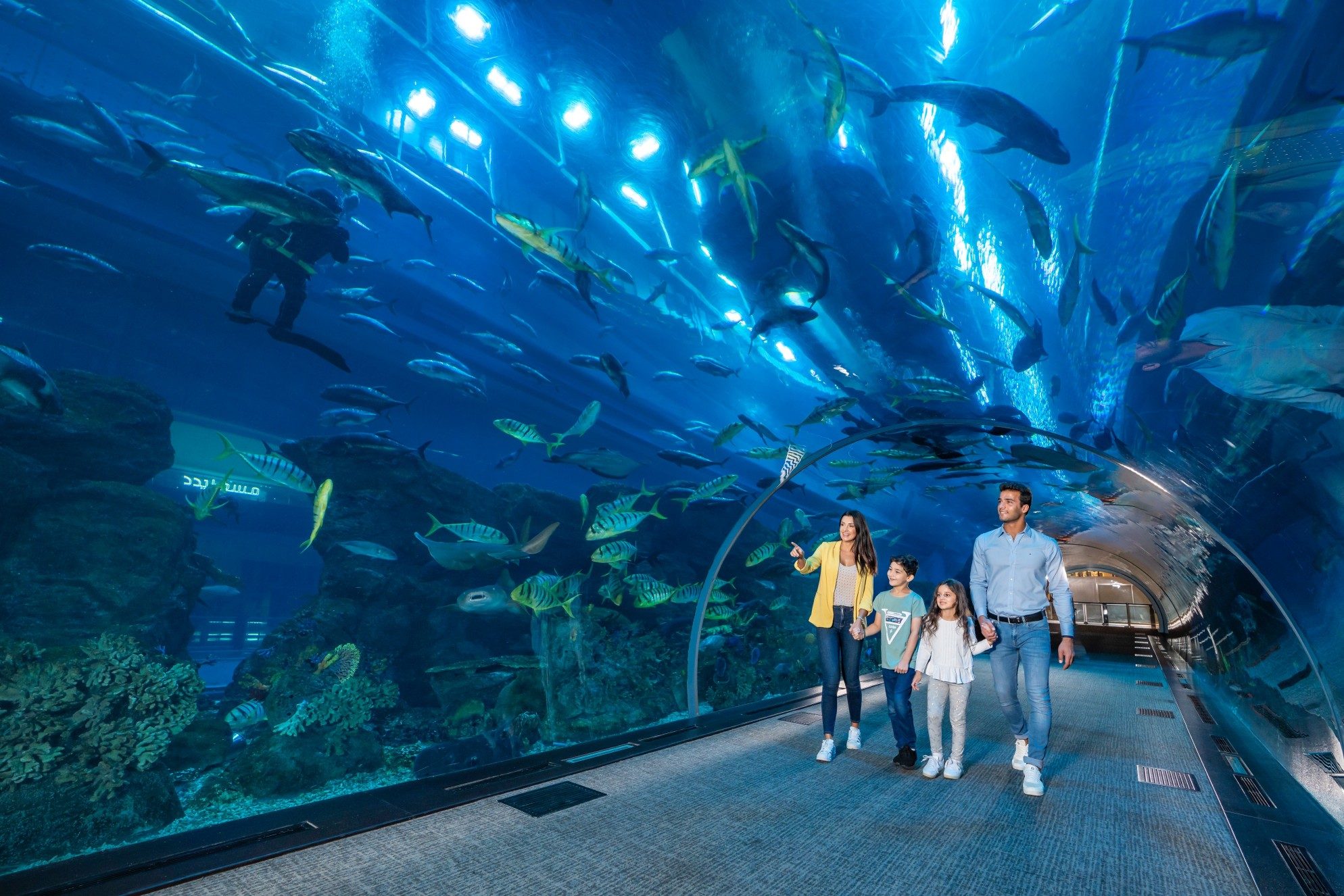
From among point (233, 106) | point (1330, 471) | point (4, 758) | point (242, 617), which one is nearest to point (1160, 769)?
point (1330, 471)

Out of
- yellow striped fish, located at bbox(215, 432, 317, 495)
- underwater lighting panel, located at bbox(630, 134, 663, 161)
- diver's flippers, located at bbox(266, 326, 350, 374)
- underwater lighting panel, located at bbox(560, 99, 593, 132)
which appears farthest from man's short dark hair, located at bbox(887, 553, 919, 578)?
underwater lighting panel, located at bbox(560, 99, 593, 132)

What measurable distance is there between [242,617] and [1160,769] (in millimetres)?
48507

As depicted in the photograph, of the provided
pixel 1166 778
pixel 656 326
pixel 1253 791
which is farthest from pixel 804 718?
pixel 656 326

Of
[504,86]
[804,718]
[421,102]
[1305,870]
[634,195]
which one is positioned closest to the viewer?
[1305,870]

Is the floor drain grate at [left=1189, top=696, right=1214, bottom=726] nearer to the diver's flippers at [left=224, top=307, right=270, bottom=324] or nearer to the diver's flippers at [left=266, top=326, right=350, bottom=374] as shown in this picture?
the diver's flippers at [left=266, top=326, right=350, bottom=374]

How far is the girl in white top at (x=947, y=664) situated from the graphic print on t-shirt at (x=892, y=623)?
0.15m

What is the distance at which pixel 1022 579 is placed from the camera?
3.74 meters

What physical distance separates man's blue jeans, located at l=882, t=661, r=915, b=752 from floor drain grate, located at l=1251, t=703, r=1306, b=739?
203 inches

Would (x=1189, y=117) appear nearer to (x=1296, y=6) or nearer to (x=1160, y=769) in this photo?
(x=1296, y=6)

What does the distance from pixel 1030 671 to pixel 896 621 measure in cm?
95

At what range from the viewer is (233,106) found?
10969 mm

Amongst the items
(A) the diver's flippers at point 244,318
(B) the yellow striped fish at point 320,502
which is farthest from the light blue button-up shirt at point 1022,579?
(A) the diver's flippers at point 244,318

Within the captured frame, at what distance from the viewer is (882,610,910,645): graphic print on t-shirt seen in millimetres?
4273

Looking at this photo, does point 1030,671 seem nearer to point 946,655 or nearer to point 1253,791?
point 946,655
